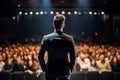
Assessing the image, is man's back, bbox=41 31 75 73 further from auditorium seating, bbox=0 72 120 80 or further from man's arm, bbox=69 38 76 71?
auditorium seating, bbox=0 72 120 80

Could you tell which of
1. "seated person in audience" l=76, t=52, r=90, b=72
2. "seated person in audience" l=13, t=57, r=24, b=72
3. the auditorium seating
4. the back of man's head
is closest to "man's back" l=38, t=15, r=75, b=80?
the back of man's head

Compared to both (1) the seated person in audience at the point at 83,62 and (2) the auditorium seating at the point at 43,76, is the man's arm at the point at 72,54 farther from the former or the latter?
(1) the seated person in audience at the point at 83,62

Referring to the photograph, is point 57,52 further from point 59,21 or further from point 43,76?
point 43,76

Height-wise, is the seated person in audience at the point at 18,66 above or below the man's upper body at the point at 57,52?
below

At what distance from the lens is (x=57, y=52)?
272 centimetres

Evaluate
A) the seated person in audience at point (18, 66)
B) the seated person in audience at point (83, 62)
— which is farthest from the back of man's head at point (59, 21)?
the seated person in audience at point (83, 62)

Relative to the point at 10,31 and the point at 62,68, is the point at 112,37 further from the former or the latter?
the point at 62,68

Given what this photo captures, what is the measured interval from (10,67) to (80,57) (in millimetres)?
2701

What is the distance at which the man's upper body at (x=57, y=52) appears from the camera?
2.70 metres

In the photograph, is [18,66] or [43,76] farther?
[18,66]

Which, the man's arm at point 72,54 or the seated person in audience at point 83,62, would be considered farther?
the seated person in audience at point 83,62

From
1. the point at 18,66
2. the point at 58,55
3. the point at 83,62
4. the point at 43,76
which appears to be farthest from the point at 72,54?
the point at 83,62

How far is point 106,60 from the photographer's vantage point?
11.2 metres

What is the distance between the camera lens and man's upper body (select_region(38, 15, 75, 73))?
2.70 meters
